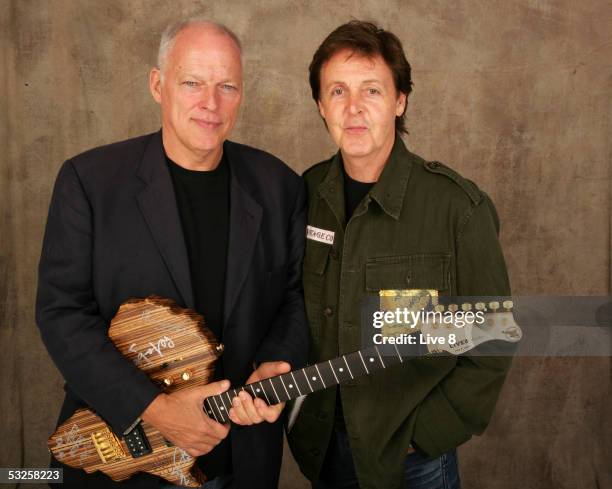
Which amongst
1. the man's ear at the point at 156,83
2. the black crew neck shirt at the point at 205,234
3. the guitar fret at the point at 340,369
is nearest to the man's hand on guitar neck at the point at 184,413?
the black crew neck shirt at the point at 205,234

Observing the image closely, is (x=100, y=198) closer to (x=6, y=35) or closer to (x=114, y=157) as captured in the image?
(x=114, y=157)

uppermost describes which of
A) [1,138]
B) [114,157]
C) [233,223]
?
[1,138]

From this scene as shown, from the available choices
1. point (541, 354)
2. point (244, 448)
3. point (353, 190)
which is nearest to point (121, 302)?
point (244, 448)

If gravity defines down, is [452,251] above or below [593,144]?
below

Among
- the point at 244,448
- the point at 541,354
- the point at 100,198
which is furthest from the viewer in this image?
the point at 541,354

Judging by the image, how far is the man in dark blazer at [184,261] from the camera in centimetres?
239

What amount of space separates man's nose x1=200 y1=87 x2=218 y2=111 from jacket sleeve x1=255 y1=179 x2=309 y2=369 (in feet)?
1.60

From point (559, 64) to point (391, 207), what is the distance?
2.14 m

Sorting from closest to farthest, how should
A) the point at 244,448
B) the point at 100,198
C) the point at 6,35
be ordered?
the point at 100,198 < the point at 244,448 < the point at 6,35

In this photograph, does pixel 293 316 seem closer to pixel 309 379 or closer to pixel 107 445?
pixel 309 379

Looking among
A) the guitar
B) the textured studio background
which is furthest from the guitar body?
the textured studio background

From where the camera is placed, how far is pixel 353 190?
Answer: 2.66 meters

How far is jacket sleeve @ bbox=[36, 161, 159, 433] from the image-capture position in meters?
2.38
